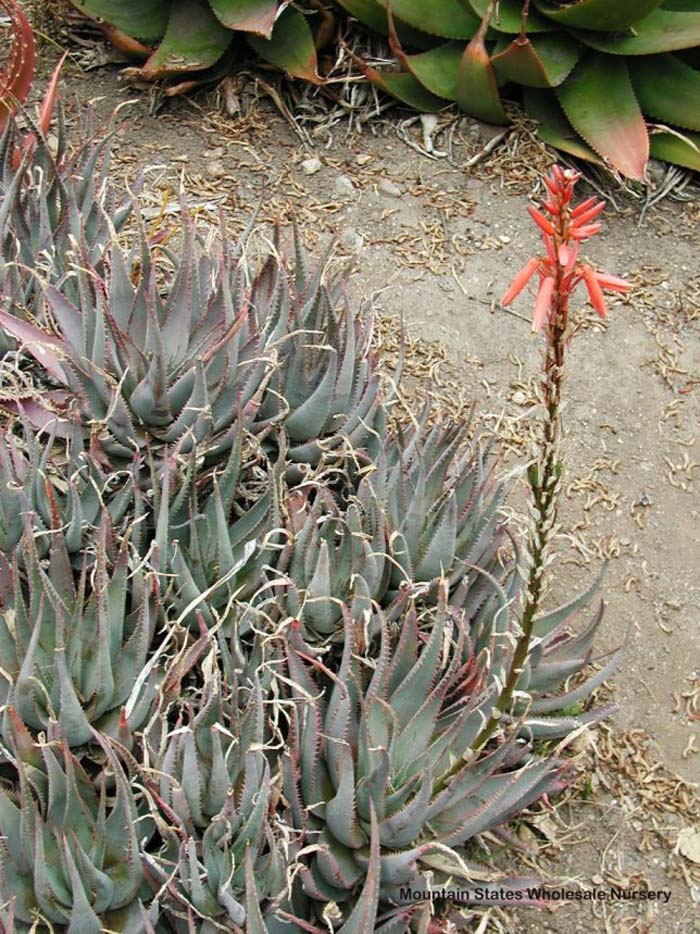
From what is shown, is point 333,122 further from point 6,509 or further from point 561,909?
point 561,909

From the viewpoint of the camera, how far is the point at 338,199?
363 cm

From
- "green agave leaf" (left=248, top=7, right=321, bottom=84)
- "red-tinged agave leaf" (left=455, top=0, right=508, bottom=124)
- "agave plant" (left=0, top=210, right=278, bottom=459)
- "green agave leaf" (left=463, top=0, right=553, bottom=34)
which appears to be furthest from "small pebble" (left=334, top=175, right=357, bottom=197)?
"agave plant" (left=0, top=210, right=278, bottom=459)

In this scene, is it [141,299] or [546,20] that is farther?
[546,20]

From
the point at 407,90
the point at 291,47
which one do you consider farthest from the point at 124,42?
the point at 407,90

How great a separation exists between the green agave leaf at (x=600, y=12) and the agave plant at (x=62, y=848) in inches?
111

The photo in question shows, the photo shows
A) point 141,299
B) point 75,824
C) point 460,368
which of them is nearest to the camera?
point 75,824

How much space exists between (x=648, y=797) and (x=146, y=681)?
44.9 inches

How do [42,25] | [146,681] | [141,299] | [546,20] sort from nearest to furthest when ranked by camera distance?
[146,681] → [141,299] → [546,20] → [42,25]

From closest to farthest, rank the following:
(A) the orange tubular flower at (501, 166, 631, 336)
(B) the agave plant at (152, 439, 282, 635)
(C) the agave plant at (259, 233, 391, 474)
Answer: (A) the orange tubular flower at (501, 166, 631, 336) < (B) the agave plant at (152, 439, 282, 635) < (C) the agave plant at (259, 233, 391, 474)

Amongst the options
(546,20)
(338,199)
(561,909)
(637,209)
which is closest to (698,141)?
(637,209)

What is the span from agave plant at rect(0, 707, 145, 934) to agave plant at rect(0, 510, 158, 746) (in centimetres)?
7

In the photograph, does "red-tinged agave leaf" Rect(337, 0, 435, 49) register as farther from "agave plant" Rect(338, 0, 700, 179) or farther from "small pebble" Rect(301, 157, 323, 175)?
"small pebble" Rect(301, 157, 323, 175)

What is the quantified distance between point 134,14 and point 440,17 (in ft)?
3.45

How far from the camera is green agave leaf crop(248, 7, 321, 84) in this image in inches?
143
